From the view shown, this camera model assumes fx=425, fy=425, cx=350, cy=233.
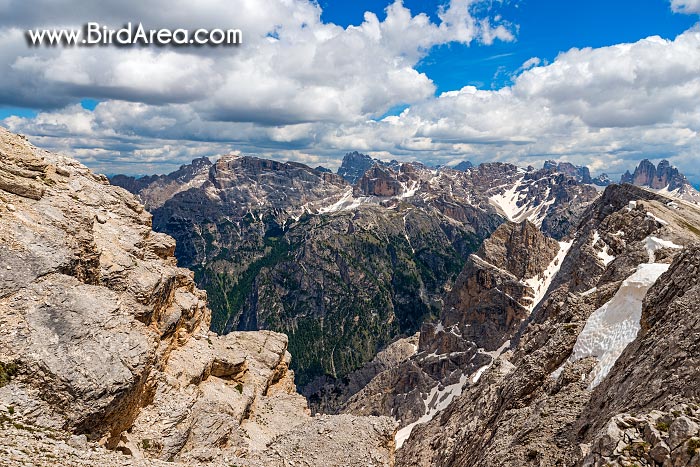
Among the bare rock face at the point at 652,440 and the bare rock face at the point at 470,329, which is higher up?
the bare rock face at the point at 652,440

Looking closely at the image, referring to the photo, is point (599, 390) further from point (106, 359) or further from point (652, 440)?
point (106, 359)

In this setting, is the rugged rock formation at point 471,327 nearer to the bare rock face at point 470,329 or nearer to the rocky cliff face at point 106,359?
the bare rock face at point 470,329

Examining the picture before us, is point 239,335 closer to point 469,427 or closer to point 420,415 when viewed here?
point 469,427

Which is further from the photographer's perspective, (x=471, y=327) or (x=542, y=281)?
(x=542, y=281)

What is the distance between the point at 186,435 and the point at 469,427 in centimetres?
2501

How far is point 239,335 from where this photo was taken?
196 ft

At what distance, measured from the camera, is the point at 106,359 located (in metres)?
25.3

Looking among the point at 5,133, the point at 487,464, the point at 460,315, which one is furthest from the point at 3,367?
the point at 460,315

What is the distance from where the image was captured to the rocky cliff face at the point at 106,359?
22.5 metres

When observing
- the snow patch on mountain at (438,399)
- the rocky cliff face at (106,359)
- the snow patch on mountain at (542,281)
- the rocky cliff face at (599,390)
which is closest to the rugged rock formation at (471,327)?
the snow patch on mountain at (438,399)

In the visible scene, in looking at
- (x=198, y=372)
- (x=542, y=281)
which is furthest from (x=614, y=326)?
(x=542, y=281)

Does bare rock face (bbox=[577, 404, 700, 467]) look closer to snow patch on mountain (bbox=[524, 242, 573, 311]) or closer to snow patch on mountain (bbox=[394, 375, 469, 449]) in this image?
snow patch on mountain (bbox=[394, 375, 469, 449])

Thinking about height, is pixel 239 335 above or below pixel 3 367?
below

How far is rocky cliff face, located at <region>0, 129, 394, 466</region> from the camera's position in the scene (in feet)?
73.9
